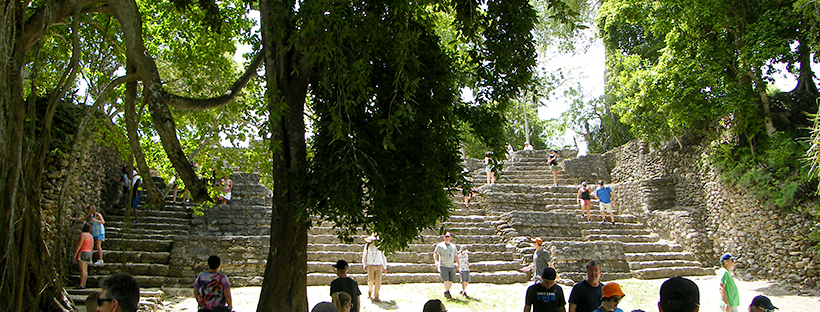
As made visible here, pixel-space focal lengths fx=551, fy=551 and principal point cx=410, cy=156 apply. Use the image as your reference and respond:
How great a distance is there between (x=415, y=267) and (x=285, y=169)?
20.5ft

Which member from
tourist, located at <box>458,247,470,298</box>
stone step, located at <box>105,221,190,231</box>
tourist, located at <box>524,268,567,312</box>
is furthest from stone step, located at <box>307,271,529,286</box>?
tourist, located at <box>524,268,567,312</box>

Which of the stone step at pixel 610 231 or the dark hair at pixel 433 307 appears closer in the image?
the dark hair at pixel 433 307

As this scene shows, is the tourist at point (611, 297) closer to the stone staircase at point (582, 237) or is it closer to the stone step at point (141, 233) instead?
the stone staircase at point (582, 237)

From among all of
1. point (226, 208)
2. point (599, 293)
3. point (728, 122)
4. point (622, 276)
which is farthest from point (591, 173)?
point (599, 293)

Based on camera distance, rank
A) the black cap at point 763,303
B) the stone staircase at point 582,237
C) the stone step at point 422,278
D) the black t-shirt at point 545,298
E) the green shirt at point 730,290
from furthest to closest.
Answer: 1. the stone staircase at point 582,237
2. the stone step at point 422,278
3. the green shirt at point 730,290
4. the black t-shirt at point 545,298
5. the black cap at point 763,303

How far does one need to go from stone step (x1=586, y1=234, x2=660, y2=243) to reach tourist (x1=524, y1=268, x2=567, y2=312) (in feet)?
31.3

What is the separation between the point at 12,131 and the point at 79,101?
757 centimetres

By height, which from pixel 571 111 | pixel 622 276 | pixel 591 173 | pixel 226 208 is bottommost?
pixel 622 276

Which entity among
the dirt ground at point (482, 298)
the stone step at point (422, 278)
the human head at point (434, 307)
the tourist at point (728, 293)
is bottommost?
the dirt ground at point (482, 298)

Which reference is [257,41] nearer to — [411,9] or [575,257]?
[411,9]

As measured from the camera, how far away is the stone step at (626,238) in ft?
47.1

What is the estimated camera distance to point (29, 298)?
5.32m

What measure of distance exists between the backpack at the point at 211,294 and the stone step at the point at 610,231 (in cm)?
1149

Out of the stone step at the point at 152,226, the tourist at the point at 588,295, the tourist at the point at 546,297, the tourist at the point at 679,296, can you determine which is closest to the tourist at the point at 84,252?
the stone step at the point at 152,226
